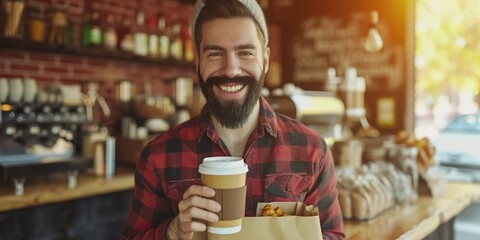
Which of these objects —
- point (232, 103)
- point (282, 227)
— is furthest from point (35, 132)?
point (282, 227)

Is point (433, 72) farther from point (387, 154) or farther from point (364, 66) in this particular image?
point (387, 154)

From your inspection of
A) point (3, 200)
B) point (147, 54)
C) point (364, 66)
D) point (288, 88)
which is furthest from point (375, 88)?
point (3, 200)

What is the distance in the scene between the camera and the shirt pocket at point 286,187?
1481 millimetres

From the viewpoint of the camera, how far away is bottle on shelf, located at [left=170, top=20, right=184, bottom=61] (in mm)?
4488

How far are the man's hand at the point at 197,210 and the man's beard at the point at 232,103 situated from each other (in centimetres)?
33

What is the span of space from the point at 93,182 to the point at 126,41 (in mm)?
1427

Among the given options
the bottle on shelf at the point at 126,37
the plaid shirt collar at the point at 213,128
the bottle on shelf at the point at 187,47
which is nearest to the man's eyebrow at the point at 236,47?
the plaid shirt collar at the point at 213,128

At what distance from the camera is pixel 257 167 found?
4.95ft

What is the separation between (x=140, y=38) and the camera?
4.14 metres

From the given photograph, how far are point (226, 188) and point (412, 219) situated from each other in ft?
4.29

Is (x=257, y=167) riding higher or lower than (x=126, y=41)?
lower

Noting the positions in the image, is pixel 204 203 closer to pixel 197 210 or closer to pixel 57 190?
pixel 197 210

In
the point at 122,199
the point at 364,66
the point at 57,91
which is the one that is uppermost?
the point at 364,66

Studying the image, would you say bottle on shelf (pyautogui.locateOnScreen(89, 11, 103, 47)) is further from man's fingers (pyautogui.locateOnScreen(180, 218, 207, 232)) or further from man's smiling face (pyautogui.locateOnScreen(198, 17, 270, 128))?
man's fingers (pyautogui.locateOnScreen(180, 218, 207, 232))
